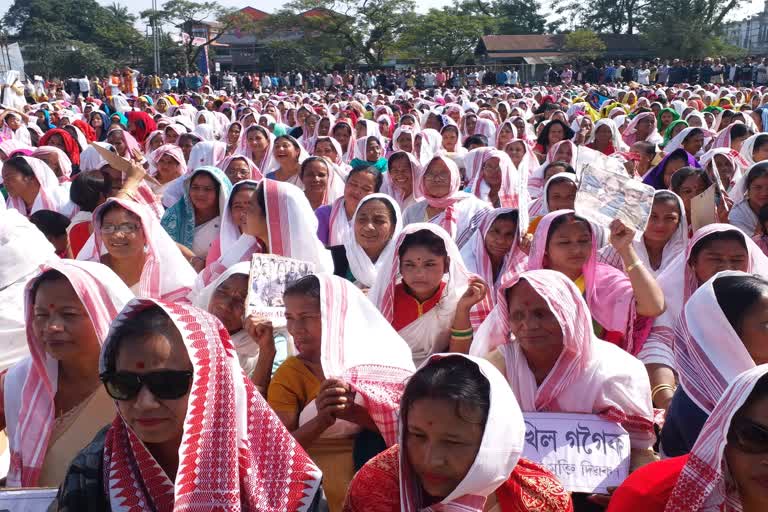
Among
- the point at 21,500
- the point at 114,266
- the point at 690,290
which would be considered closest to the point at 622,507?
the point at 21,500

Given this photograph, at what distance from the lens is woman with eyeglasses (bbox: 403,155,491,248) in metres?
6.16

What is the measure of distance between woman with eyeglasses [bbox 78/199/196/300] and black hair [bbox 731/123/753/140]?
7617 mm

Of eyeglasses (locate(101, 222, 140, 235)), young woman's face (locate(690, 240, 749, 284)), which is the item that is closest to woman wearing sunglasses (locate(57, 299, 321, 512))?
eyeglasses (locate(101, 222, 140, 235))

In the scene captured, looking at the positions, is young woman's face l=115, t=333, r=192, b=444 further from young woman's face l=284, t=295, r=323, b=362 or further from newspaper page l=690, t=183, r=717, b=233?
newspaper page l=690, t=183, r=717, b=233

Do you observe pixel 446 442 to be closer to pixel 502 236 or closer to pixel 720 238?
pixel 720 238

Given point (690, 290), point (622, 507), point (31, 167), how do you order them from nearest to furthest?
1. point (622, 507)
2. point (690, 290)
3. point (31, 167)

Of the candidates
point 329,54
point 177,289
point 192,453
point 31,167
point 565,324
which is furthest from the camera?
point 329,54

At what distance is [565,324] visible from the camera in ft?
8.91

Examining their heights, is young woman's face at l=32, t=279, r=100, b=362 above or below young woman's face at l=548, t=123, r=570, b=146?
above

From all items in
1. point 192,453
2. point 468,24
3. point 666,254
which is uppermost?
point 468,24

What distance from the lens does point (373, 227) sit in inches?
185

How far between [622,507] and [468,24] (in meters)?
54.4

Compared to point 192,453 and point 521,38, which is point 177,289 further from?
point 521,38

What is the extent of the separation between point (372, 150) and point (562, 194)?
4.49 meters
